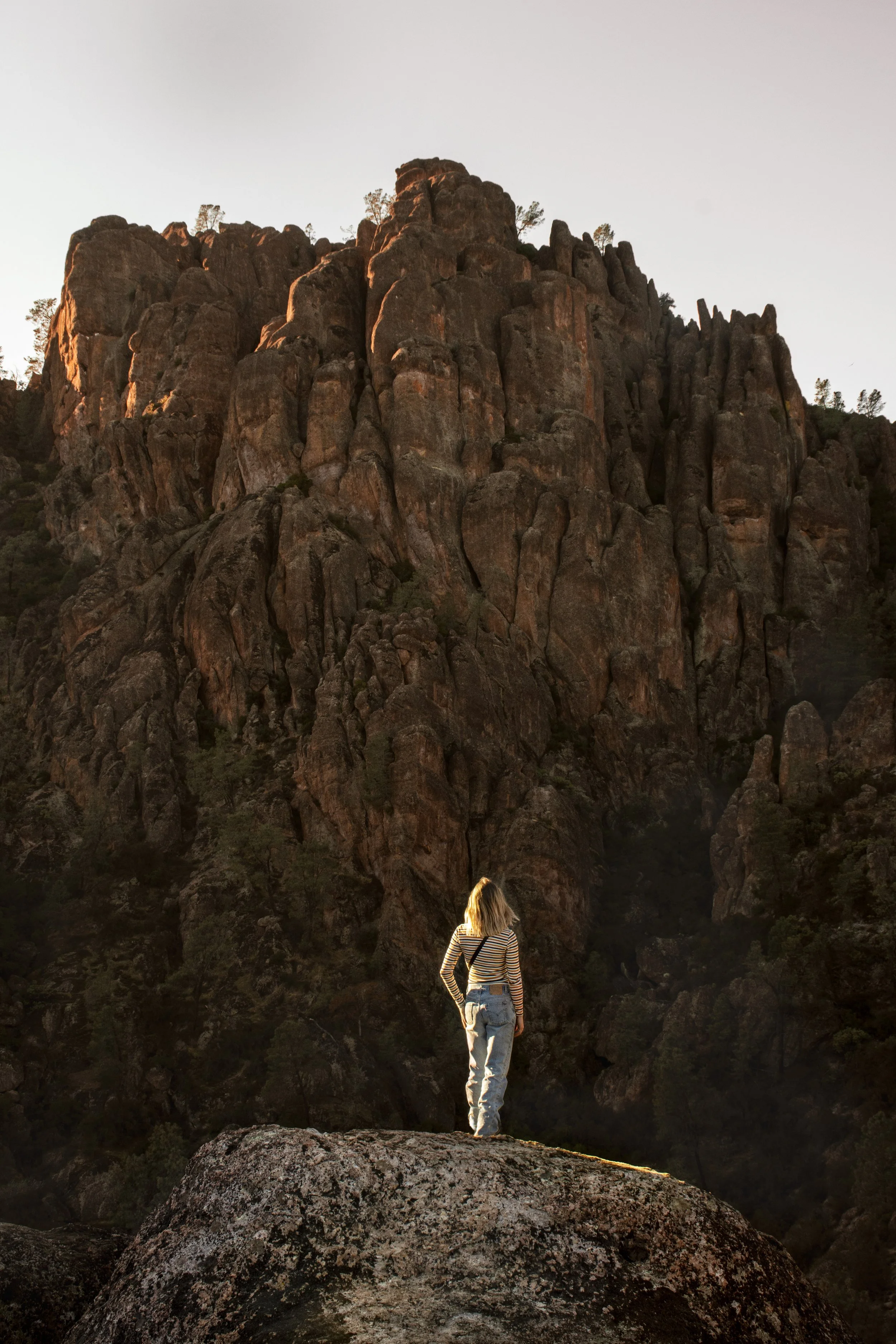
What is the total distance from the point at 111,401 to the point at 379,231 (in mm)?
19915

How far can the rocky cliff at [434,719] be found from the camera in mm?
39125

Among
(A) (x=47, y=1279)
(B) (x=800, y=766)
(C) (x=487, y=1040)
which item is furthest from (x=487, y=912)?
(B) (x=800, y=766)

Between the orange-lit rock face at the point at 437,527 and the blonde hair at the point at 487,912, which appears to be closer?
the blonde hair at the point at 487,912

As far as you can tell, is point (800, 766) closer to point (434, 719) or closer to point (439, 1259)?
point (434, 719)

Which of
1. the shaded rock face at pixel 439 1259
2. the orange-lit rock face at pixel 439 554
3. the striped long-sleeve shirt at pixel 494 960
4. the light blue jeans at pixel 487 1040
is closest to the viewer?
the shaded rock face at pixel 439 1259

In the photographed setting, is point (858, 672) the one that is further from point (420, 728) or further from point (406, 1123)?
point (406, 1123)

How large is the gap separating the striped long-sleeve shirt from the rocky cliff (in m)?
21.9

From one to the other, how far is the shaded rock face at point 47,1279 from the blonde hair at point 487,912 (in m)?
4.18

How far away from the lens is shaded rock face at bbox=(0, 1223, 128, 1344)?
286 inches

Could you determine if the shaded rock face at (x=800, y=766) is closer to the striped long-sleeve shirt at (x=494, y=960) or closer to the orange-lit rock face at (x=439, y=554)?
the orange-lit rock face at (x=439, y=554)

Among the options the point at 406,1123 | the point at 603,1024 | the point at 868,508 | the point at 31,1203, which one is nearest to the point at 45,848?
the point at 31,1203

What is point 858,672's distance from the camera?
57625 millimetres

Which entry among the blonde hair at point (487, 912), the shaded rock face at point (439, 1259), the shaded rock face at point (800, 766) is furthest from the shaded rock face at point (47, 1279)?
the shaded rock face at point (800, 766)

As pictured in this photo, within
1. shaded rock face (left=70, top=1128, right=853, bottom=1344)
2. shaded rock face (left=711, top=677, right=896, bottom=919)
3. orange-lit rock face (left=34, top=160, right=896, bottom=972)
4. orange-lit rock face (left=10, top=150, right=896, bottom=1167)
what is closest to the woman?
shaded rock face (left=70, top=1128, right=853, bottom=1344)
